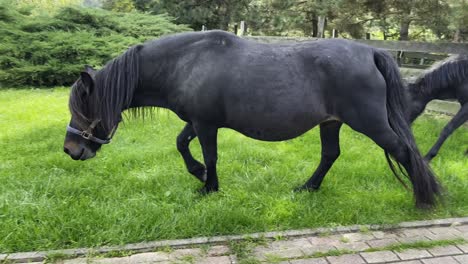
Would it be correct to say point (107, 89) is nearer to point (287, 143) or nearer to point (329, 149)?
point (329, 149)

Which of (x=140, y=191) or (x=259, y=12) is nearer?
(x=140, y=191)

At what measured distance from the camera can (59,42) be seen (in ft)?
36.1

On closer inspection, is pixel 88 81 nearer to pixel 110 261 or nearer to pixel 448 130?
pixel 110 261

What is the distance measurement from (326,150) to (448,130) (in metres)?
2.02

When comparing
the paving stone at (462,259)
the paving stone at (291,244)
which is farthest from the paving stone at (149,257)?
the paving stone at (462,259)

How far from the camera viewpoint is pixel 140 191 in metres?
3.77

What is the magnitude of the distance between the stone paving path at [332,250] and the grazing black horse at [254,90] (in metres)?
0.55

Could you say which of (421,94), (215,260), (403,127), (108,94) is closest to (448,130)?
(421,94)

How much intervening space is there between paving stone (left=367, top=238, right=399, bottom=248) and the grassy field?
0.91 ft

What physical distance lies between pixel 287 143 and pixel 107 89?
304 cm

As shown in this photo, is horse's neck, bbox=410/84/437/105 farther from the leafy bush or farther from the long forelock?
the leafy bush

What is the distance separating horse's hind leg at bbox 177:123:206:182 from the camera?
374cm

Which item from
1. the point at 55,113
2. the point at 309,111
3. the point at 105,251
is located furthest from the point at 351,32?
the point at 105,251

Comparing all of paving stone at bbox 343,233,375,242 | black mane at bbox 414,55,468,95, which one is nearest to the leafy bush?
black mane at bbox 414,55,468,95
